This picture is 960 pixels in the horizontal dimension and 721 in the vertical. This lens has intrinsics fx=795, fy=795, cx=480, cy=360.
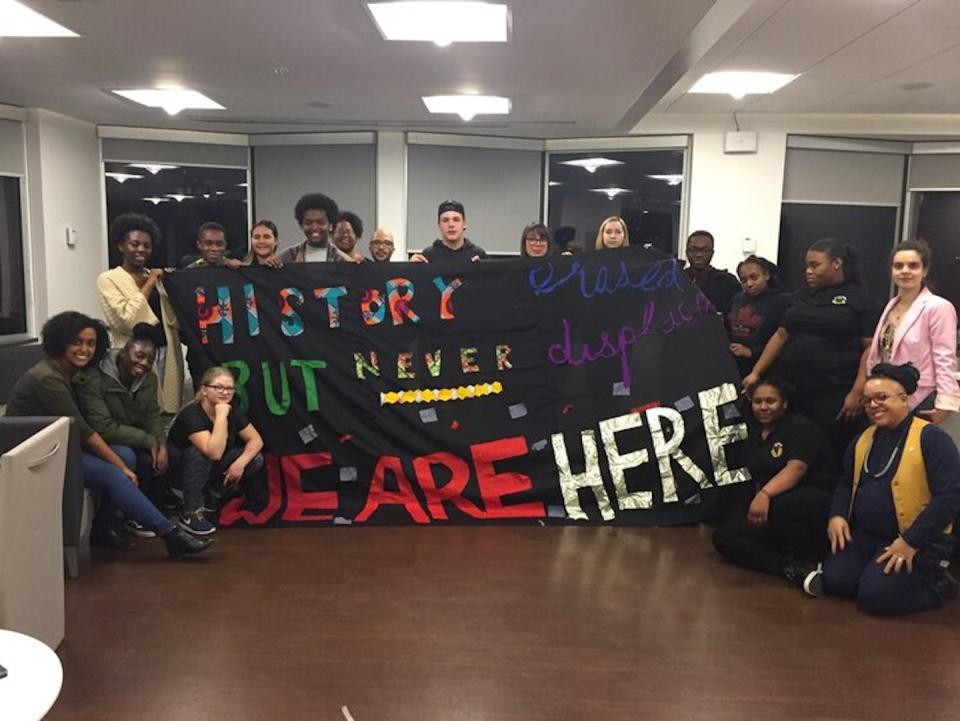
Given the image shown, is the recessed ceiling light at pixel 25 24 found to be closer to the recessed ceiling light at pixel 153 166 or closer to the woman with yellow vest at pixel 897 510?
the recessed ceiling light at pixel 153 166

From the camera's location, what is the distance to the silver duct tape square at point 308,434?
3809 millimetres

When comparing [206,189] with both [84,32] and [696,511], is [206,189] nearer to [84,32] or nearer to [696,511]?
[84,32]

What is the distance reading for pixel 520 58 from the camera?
4.38 m

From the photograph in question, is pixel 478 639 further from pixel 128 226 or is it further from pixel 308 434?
pixel 128 226

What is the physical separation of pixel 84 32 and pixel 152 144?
323cm

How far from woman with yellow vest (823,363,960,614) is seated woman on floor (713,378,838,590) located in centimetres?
19

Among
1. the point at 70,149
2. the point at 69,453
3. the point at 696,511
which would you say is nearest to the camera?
the point at 69,453

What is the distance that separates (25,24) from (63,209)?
2.96 metres

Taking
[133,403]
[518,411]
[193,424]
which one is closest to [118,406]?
[133,403]

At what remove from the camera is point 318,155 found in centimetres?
720

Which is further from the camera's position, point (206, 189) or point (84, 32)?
point (206, 189)

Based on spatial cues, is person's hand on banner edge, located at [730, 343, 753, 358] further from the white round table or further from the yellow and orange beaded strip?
the white round table

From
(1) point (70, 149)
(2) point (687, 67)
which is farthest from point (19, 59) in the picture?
(2) point (687, 67)

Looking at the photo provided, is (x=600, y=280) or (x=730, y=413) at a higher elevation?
(x=600, y=280)
